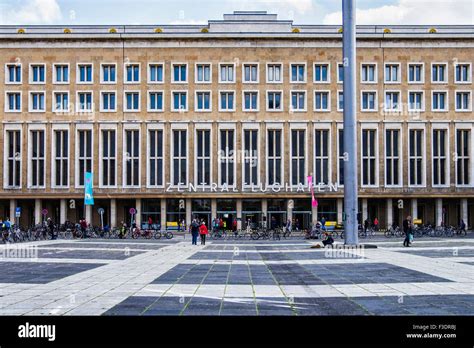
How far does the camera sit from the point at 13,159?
67250 millimetres

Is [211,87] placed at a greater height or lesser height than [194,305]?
greater

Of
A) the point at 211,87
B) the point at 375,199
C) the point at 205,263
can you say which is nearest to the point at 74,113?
the point at 211,87

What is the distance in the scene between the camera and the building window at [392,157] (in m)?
67.0

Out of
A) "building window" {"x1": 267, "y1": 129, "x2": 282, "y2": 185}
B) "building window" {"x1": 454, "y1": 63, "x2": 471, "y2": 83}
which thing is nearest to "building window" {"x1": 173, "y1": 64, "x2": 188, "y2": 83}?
"building window" {"x1": 267, "y1": 129, "x2": 282, "y2": 185}

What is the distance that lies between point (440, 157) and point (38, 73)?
47.4 metres

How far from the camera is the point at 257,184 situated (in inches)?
2625

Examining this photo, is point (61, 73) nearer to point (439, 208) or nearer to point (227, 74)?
point (227, 74)

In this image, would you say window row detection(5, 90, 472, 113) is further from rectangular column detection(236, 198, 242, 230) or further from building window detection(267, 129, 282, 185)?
rectangular column detection(236, 198, 242, 230)

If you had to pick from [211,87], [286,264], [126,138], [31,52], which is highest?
[31,52]

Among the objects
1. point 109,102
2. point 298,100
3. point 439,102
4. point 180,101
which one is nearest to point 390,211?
point 439,102
